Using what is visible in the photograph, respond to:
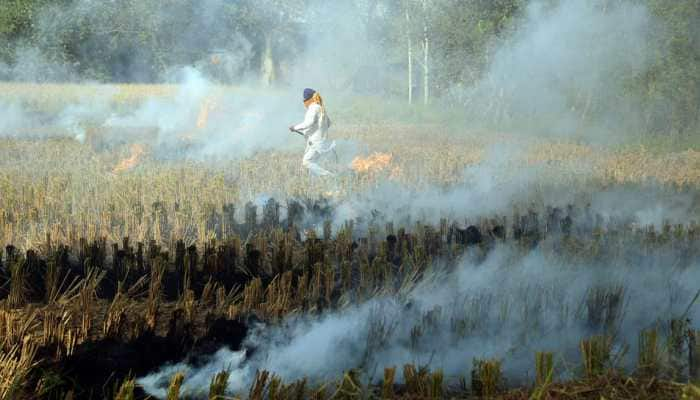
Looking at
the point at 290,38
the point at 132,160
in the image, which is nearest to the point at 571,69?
the point at 290,38

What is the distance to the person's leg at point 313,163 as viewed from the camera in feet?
38.5

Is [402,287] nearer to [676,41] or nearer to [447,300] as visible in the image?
[447,300]

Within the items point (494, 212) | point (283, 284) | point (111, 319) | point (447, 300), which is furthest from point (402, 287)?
point (494, 212)

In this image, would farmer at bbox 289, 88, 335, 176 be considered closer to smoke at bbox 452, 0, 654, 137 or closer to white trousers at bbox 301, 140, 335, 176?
white trousers at bbox 301, 140, 335, 176

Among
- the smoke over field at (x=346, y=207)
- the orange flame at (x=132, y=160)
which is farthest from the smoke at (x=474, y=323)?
the orange flame at (x=132, y=160)

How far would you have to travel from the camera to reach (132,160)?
12773 millimetres

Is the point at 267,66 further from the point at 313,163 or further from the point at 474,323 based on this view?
the point at 474,323

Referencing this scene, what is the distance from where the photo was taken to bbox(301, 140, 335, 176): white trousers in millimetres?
11781

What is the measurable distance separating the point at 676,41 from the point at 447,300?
1359 cm

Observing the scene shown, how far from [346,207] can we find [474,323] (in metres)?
4.16

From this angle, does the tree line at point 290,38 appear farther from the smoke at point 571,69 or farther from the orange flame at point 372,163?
the orange flame at point 372,163

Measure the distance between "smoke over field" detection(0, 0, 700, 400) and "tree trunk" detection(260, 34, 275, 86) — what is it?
6 centimetres

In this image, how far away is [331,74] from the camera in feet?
91.5

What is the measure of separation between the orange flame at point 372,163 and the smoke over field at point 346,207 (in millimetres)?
119
